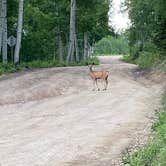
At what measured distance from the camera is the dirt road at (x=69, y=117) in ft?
40.5

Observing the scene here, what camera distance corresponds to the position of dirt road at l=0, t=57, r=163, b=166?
12352 mm

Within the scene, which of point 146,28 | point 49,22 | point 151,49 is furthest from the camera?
point 146,28

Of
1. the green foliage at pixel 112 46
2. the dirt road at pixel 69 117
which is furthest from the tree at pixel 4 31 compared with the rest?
the green foliage at pixel 112 46

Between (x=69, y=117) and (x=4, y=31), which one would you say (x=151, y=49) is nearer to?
(x=4, y=31)

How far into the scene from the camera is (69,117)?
701 inches

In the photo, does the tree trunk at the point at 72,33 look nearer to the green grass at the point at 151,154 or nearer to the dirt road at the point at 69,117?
the dirt road at the point at 69,117

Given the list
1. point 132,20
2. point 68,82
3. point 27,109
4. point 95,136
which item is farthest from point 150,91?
point 132,20

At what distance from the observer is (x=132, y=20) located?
61562mm

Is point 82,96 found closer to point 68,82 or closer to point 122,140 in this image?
point 68,82

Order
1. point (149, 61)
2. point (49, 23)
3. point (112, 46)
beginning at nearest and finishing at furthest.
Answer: point (149, 61)
point (49, 23)
point (112, 46)

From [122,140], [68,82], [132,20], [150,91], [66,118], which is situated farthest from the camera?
[132,20]

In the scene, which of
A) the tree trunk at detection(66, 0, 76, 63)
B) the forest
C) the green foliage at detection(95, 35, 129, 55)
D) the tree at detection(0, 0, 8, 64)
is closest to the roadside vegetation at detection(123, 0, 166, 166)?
the forest

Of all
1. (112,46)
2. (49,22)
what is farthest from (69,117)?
(112,46)

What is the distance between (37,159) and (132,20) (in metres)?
50.7
